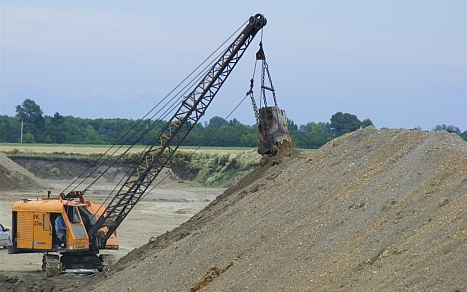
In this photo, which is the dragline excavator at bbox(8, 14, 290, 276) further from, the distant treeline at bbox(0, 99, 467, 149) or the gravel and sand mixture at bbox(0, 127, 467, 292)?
the distant treeline at bbox(0, 99, 467, 149)

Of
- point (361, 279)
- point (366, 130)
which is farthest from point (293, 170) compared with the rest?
point (361, 279)

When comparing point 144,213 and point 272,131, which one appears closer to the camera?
point 272,131

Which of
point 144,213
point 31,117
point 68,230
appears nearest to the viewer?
point 68,230

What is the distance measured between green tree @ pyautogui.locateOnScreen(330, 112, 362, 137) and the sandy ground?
910 cm

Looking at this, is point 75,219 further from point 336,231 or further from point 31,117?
point 31,117

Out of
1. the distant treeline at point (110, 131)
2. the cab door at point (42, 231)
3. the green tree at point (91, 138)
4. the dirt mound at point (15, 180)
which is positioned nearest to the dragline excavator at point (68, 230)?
the cab door at point (42, 231)

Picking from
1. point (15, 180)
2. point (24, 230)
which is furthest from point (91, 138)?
point (24, 230)

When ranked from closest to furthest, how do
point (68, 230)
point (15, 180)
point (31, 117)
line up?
point (68, 230)
point (15, 180)
point (31, 117)

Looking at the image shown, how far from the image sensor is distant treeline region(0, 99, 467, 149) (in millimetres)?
82750

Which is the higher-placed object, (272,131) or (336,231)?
(272,131)

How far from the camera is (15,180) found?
6081cm

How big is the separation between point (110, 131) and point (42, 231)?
99.4 metres

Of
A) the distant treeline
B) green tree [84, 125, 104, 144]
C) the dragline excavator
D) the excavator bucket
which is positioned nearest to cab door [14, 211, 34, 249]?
the dragline excavator

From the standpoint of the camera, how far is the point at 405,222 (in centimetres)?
1667
